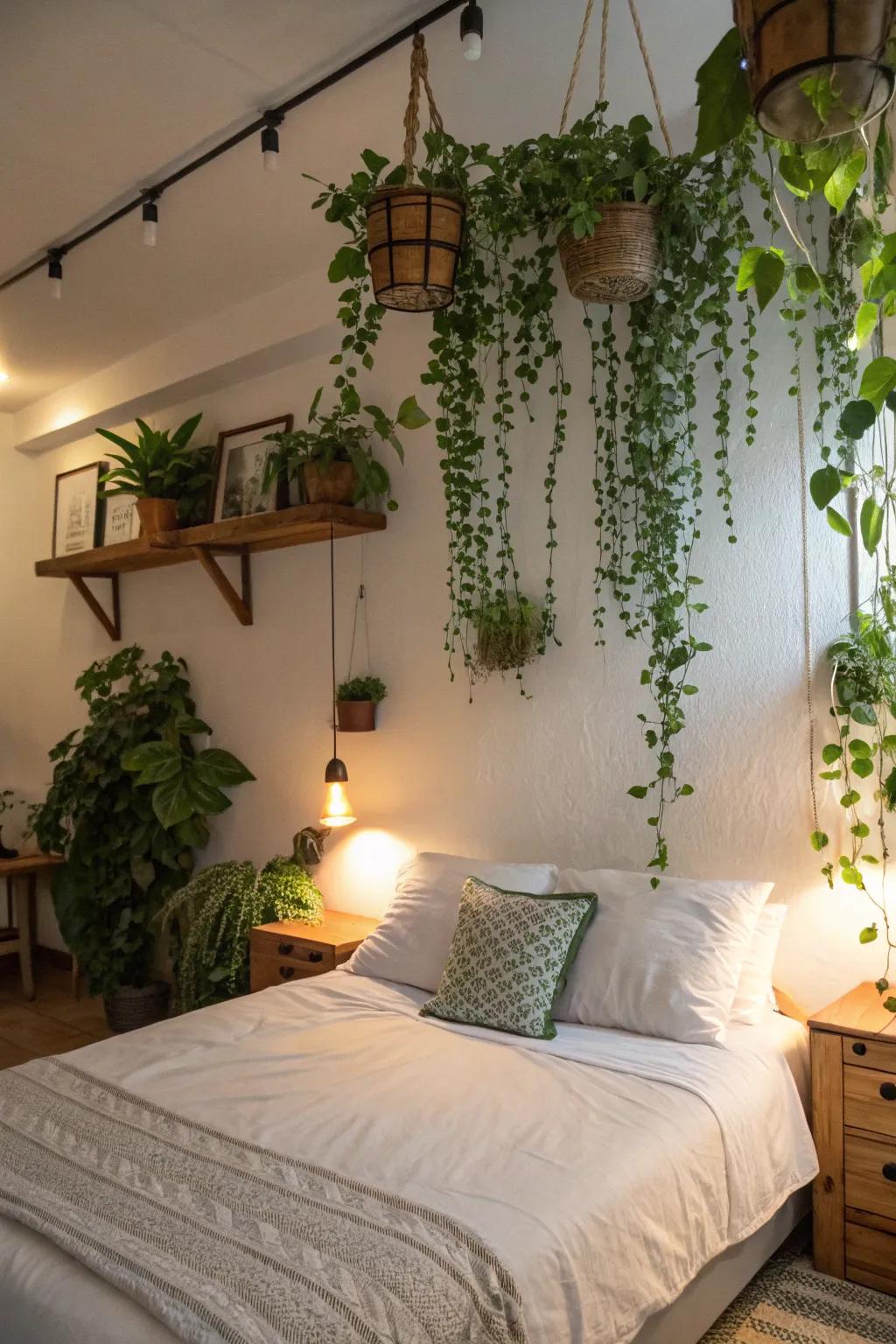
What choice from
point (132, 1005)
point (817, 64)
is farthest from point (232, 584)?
point (817, 64)

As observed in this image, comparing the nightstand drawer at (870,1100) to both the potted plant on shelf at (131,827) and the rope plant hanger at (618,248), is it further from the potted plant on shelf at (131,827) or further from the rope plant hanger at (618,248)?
the potted plant on shelf at (131,827)

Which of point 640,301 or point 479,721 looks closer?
point 640,301

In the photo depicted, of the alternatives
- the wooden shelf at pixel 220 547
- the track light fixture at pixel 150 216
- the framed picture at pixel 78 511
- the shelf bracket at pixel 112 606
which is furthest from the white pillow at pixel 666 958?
the framed picture at pixel 78 511

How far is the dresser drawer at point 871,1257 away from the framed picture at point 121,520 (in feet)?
12.8

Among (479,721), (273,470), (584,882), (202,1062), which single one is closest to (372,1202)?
(202,1062)

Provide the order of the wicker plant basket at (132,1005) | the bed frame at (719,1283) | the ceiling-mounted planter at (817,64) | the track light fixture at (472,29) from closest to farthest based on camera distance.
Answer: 1. the ceiling-mounted planter at (817,64)
2. the bed frame at (719,1283)
3. the track light fixture at (472,29)
4. the wicker plant basket at (132,1005)

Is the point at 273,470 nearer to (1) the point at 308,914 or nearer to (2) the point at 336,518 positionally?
(2) the point at 336,518

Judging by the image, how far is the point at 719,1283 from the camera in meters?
2.16

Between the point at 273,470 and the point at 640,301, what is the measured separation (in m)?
1.47

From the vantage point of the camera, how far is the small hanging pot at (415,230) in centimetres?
246

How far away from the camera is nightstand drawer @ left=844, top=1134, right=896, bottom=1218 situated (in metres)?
2.23

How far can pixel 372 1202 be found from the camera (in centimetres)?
169

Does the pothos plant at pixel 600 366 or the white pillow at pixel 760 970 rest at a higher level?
the pothos plant at pixel 600 366

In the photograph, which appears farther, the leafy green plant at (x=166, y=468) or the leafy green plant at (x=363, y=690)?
the leafy green plant at (x=166, y=468)
